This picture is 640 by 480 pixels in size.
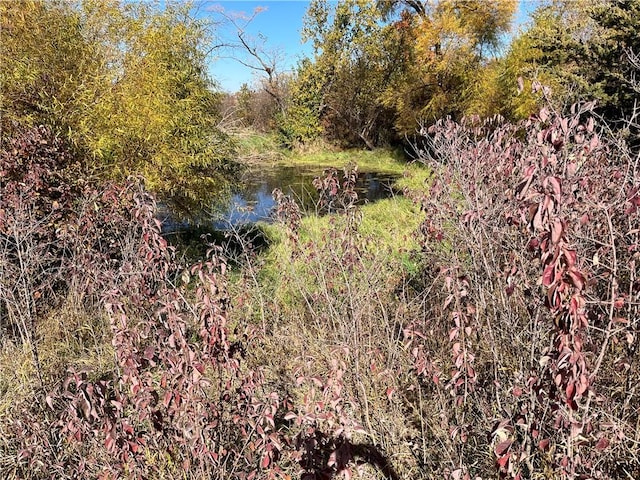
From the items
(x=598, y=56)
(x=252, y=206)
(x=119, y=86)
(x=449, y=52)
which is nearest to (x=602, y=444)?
(x=252, y=206)

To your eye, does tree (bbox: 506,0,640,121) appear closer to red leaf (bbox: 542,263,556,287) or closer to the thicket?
the thicket

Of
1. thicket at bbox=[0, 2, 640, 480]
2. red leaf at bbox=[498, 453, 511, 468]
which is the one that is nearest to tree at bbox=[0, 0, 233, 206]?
thicket at bbox=[0, 2, 640, 480]

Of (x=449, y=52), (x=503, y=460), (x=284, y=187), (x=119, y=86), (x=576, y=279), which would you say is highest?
(x=449, y=52)

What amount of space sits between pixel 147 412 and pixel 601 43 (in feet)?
29.9

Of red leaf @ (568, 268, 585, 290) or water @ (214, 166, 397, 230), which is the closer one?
red leaf @ (568, 268, 585, 290)

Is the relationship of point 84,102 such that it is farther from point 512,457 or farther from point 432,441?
point 512,457

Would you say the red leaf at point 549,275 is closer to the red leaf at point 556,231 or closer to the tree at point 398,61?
the red leaf at point 556,231

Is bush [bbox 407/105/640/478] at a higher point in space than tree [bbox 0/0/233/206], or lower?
lower

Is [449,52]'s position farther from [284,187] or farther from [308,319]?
[308,319]

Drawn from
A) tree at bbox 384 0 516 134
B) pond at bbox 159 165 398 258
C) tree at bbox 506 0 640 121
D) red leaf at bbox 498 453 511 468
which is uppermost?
tree at bbox 384 0 516 134

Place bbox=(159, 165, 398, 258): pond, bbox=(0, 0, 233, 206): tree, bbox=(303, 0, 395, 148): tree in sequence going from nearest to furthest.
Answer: bbox=(0, 0, 233, 206): tree → bbox=(159, 165, 398, 258): pond → bbox=(303, 0, 395, 148): tree

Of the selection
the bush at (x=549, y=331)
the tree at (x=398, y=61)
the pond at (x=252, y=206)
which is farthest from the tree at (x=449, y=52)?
the bush at (x=549, y=331)

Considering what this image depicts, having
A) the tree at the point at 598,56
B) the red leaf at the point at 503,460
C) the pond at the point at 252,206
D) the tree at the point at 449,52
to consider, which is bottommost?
the red leaf at the point at 503,460

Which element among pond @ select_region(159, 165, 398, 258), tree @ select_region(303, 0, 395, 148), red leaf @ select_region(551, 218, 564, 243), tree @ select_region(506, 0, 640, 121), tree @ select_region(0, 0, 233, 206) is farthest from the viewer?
tree @ select_region(303, 0, 395, 148)
